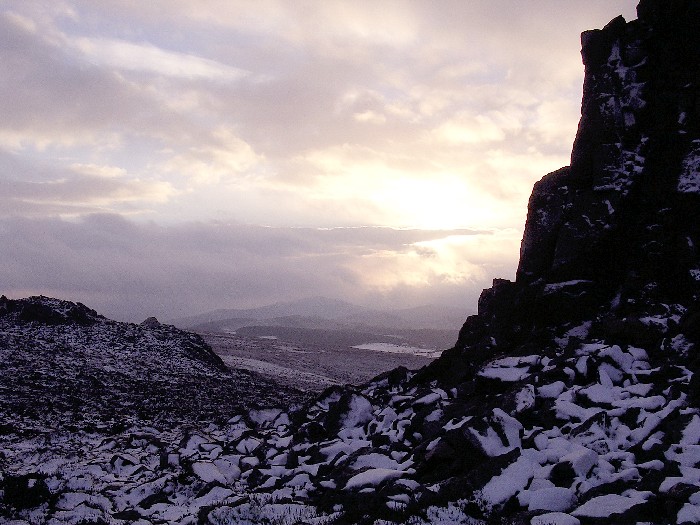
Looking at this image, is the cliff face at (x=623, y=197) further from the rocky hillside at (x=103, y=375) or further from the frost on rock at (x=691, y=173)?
the rocky hillside at (x=103, y=375)

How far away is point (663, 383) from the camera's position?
14914 millimetres

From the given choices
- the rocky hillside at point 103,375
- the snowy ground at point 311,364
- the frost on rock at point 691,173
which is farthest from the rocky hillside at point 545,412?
the snowy ground at point 311,364

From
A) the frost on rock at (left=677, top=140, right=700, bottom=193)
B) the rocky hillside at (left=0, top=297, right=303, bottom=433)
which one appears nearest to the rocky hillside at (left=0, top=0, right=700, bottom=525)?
the frost on rock at (left=677, top=140, right=700, bottom=193)

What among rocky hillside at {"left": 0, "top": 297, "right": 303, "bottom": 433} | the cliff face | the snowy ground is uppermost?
the cliff face

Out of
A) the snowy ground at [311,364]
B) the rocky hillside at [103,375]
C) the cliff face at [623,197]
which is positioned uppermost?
the cliff face at [623,197]

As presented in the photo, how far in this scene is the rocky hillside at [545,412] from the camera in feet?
37.1

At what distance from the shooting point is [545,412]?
577 inches

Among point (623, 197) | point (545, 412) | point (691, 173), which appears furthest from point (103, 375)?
point (691, 173)

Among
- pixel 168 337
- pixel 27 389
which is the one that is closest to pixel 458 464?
pixel 27 389

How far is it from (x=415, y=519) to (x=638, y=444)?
5927 millimetres

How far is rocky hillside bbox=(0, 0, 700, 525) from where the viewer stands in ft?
37.1

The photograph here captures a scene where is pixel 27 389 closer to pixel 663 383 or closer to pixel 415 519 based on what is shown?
pixel 415 519

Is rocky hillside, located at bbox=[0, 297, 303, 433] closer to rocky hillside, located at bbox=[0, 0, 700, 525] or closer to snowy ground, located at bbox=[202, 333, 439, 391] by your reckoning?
rocky hillside, located at bbox=[0, 0, 700, 525]

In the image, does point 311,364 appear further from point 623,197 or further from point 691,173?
point 691,173
